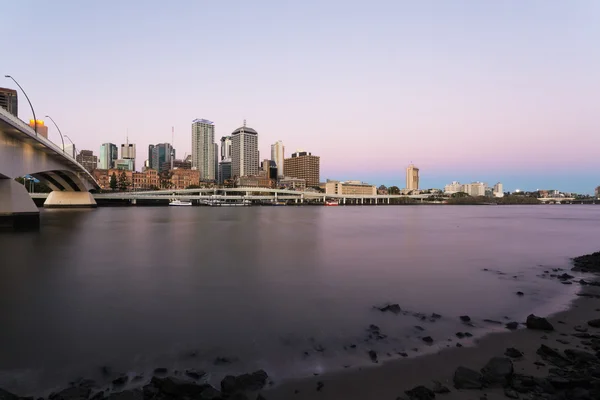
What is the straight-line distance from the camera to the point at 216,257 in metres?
21.6

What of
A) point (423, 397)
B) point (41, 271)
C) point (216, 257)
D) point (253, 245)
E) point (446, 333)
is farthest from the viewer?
point (253, 245)

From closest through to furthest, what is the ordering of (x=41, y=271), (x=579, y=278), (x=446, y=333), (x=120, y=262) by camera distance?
(x=446, y=333), (x=579, y=278), (x=41, y=271), (x=120, y=262)

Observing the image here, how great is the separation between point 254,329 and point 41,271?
1394 cm

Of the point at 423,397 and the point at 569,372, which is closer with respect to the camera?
the point at 423,397

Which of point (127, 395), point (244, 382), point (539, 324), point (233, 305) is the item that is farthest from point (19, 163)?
point (539, 324)

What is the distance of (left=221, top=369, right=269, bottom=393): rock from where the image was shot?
5828mm

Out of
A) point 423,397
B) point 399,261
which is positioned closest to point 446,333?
point 423,397

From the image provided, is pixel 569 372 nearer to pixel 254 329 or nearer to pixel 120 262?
pixel 254 329

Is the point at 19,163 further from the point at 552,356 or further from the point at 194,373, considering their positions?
the point at 552,356

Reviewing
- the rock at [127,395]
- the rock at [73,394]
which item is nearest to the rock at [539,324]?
the rock at [127,395]

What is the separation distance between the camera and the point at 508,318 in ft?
32.1

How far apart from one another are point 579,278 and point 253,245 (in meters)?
20.5

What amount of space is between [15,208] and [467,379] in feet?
158

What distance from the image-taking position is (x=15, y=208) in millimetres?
39062
